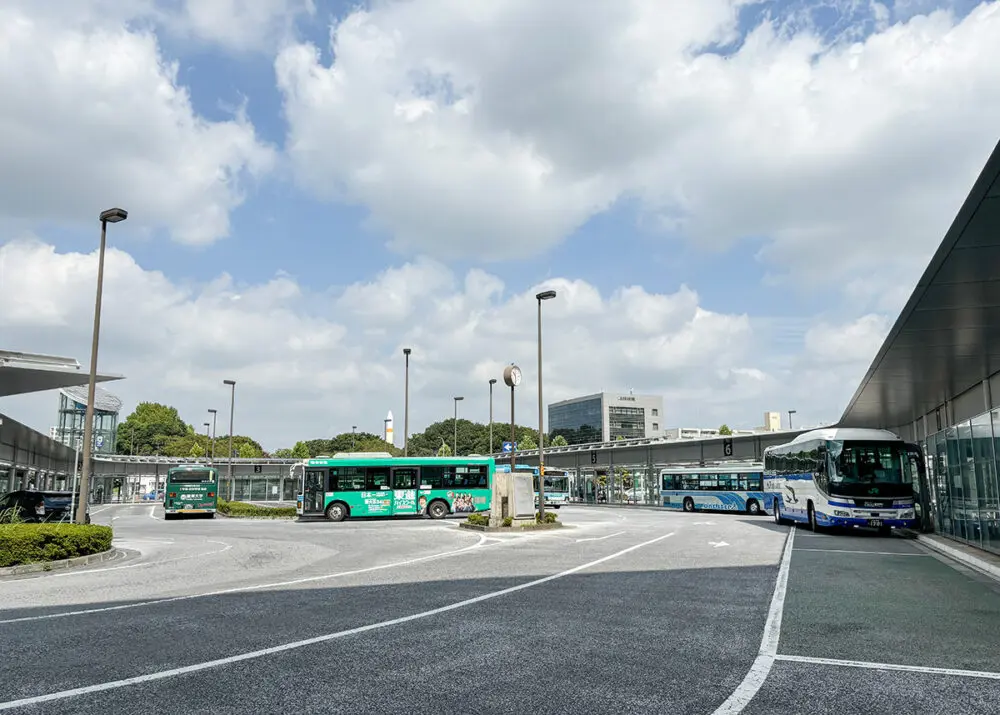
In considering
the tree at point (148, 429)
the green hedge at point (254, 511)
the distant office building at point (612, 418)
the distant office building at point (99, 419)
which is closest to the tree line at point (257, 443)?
the tree at point (148, 429)

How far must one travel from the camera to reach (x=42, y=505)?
2559cm

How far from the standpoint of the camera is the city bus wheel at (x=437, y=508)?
116 ft

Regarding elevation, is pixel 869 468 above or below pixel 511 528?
above

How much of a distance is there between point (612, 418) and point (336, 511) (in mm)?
126489

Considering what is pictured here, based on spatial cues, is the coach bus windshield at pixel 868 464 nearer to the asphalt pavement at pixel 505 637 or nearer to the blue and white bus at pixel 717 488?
the asphalt pavement at pixel 505 637

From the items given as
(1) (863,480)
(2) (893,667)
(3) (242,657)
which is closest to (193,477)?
(1) (863,480)

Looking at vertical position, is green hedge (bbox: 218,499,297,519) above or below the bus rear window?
below

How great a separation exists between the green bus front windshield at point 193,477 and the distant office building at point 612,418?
117 metres

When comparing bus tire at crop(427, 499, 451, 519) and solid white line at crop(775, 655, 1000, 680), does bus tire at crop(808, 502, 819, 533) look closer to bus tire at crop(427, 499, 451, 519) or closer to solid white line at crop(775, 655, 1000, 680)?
bus tire at crop(427, 499, 451, 519)

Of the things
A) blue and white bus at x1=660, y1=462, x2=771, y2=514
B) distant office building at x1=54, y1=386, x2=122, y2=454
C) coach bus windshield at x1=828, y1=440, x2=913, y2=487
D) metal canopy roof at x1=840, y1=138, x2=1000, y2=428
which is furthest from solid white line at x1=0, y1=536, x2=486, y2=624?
distant office building at x1=54, y1=386, x2=122, y2=454

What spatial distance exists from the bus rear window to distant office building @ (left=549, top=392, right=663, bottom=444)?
117 meters

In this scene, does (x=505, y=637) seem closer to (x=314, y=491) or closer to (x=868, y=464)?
(x=868, y=464)

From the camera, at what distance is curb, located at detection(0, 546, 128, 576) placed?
1468 centimetres

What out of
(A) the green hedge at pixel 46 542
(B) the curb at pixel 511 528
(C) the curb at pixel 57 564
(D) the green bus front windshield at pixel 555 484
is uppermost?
(D) the green bus front windshield at pixel 555 484
